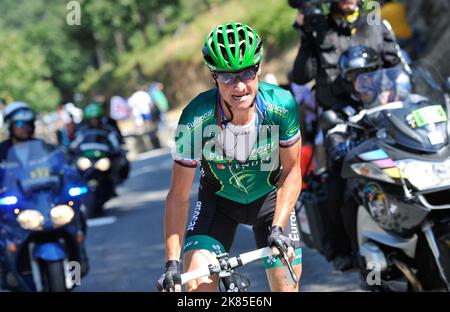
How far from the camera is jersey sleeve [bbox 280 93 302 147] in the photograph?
4.89 meters

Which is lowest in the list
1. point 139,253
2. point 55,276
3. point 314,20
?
point 139,253

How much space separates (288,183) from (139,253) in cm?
617

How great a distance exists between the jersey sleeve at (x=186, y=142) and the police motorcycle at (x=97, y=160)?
29.2 feet

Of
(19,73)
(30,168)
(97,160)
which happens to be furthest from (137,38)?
(30,168)

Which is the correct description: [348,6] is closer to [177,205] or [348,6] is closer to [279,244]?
[177,205]

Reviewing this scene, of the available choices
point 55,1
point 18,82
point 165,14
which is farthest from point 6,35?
point 55,1

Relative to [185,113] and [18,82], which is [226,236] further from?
[18,82]

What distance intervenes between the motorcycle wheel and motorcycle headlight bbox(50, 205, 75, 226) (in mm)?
339

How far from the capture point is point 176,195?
15.7 ft

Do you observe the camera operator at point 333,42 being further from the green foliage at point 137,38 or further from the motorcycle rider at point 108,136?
the green foliage at point 137,38

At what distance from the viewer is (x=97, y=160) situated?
1358 centimetres

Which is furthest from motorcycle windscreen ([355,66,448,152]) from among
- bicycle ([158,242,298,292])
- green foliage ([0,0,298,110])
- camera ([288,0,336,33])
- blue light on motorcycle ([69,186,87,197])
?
green foliage ([0,0,298,110])

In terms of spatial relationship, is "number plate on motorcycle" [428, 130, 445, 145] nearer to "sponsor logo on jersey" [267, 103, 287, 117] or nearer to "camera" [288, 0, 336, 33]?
"sponsor logo on jersey" [267, 103, 287, 117]
